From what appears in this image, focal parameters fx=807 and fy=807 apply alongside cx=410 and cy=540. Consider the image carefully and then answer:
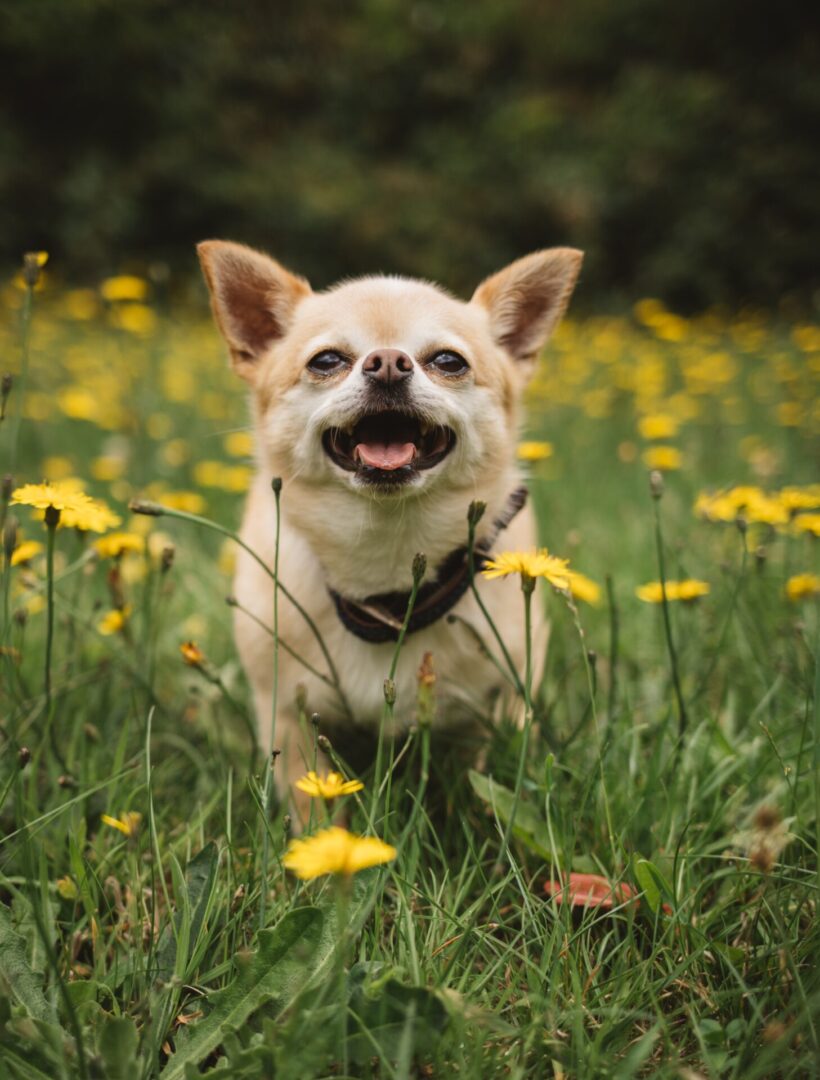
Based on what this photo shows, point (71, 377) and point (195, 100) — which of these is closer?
point (71, 377)

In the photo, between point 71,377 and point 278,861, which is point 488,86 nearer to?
point 71,377

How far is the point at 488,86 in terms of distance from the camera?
38.0ft

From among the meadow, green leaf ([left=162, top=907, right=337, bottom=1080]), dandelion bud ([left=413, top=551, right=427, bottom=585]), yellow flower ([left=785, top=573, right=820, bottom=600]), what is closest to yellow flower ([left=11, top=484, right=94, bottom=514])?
the meadow

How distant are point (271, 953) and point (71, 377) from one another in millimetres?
4320

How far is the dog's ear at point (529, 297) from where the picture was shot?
5.95 feet

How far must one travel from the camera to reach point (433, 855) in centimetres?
137

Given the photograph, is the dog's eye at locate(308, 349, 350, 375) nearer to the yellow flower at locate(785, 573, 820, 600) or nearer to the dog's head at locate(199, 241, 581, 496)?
the dog's head at locate(199, 241, 581, 496)

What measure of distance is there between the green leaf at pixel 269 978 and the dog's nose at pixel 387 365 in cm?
89

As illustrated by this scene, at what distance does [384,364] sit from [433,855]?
86 cm

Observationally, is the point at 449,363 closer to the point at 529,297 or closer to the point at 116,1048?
the point at 529,297

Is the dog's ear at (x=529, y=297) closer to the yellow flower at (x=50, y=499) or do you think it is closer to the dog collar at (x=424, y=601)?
the dog collar at (x=424, y=601)

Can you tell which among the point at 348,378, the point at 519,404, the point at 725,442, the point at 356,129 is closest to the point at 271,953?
the point at 348,378

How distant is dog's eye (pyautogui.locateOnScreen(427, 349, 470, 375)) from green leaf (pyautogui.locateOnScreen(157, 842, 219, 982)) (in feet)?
3.36

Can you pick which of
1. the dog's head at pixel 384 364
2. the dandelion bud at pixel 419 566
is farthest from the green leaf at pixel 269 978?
the dog's head at pixel 384 364
